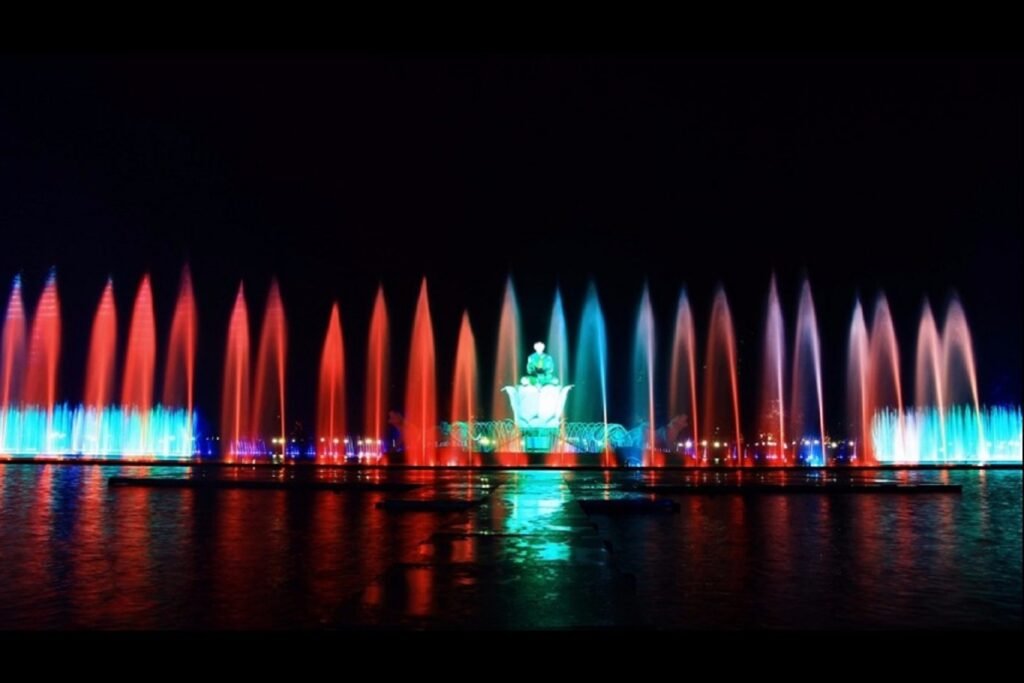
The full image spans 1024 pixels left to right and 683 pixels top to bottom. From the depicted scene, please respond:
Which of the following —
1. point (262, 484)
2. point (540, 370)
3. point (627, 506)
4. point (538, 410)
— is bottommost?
point (627, 506)

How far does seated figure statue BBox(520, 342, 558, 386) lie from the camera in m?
36.8

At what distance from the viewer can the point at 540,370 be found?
123 ft

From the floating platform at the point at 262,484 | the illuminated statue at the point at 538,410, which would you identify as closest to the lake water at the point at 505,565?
the floating platform at the point at 262,484

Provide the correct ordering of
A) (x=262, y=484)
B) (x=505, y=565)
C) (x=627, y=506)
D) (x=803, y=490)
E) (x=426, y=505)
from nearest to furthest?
(x=505, y=565) → (x=627, y=506) → (x=426, y=505) → (x=803, y=490) → (x=262, y=484)

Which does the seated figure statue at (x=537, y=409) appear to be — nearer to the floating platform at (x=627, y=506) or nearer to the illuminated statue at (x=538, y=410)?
the illuminated statue at (x=538, y=410)

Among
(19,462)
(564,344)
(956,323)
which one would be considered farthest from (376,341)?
(956,323)

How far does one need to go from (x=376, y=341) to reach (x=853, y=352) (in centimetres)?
1986

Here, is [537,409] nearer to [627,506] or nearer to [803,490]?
[803,490]

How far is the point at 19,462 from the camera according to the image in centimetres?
3278

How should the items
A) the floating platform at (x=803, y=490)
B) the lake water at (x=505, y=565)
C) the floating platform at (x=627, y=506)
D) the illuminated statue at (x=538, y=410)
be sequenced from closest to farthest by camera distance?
the lake water at (x=505, y=565)
the floating platform at (x=627, y=506)
the floating platform at (x=803, y=490)
the illuminated statue at (x=538, y=410)

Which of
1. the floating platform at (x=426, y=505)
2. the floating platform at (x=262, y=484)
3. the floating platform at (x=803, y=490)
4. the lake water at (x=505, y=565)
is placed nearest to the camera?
the lake water at (x=505, y=565)

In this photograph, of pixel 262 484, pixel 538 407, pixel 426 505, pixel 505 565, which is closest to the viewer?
pixel 505 565

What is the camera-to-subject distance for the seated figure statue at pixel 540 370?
36.8 m

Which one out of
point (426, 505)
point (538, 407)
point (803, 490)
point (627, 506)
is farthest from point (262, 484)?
point (538, 407)
